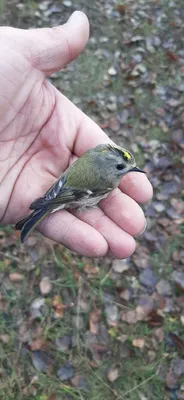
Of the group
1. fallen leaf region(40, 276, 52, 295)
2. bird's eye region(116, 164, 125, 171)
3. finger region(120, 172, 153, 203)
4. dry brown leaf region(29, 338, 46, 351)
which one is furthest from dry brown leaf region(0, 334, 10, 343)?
bird's eye region(116, 164, 125, 171)

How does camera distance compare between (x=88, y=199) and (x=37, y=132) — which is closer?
(x=88, y=199)

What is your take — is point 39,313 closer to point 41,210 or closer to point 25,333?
point 25,333

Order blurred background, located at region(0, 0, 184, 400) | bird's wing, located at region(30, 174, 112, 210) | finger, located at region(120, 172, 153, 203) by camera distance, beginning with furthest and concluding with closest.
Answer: blurred background, located at region(0, 0, 184, 400), finger, located at region(120, 172, 153, 203), bird's wing, located at region(30, 174, 112, 210)

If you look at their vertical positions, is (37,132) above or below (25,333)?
above

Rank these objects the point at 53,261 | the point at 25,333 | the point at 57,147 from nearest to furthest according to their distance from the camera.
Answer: the point at 57,147 → the point at 25,333 → the point at 53,261

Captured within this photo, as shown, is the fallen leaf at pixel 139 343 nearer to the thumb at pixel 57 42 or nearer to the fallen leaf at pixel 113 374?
the fallen leaf at pixel 113 374

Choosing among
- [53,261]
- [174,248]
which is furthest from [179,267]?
[53,261]

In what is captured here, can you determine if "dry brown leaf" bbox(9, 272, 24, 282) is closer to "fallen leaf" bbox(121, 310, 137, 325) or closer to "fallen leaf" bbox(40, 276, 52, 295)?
"fallen leaf" bbox(40, 276, 52, 295)
